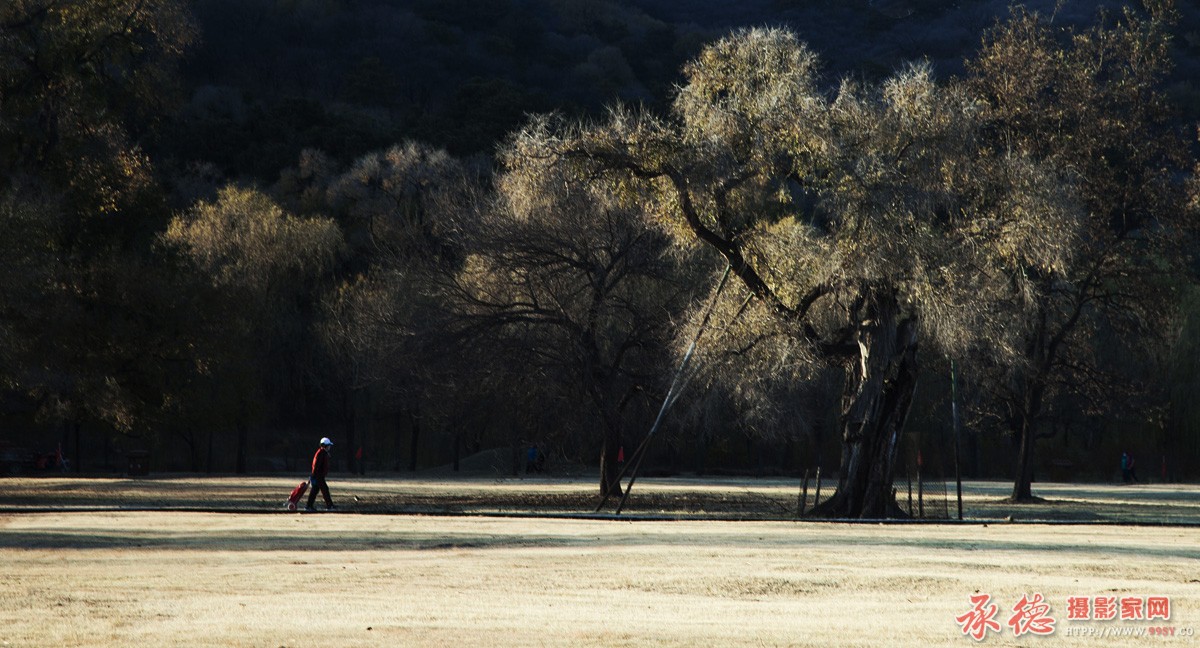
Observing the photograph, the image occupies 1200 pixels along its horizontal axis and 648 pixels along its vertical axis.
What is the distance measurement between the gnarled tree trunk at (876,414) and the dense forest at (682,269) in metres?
0.06

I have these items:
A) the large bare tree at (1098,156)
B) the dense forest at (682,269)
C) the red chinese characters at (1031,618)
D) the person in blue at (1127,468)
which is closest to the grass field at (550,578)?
the red chinese characters at (1031,618)

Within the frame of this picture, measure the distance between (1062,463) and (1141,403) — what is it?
45.8ft

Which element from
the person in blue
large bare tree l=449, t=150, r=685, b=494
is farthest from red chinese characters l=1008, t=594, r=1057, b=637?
the person in blue

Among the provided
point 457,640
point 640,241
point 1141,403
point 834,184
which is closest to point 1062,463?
point 1141,403

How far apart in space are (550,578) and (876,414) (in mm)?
15309

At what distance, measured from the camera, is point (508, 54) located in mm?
128875

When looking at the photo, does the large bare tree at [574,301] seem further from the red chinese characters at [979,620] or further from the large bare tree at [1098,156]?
the red chinese characters at [979,620]

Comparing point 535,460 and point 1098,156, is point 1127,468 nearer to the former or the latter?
point 535,460

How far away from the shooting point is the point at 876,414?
29406 millimetres

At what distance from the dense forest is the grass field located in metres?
4.79

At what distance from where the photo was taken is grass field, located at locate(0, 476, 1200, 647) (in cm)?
1099

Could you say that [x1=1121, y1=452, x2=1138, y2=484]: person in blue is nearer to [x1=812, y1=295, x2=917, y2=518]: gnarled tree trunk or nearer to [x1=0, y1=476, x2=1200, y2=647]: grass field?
[x1=0, y1=476, x2=1200, y2=647]: grass field

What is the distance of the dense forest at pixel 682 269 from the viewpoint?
28.5 metres

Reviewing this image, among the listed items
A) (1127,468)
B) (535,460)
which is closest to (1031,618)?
(1127,468)
